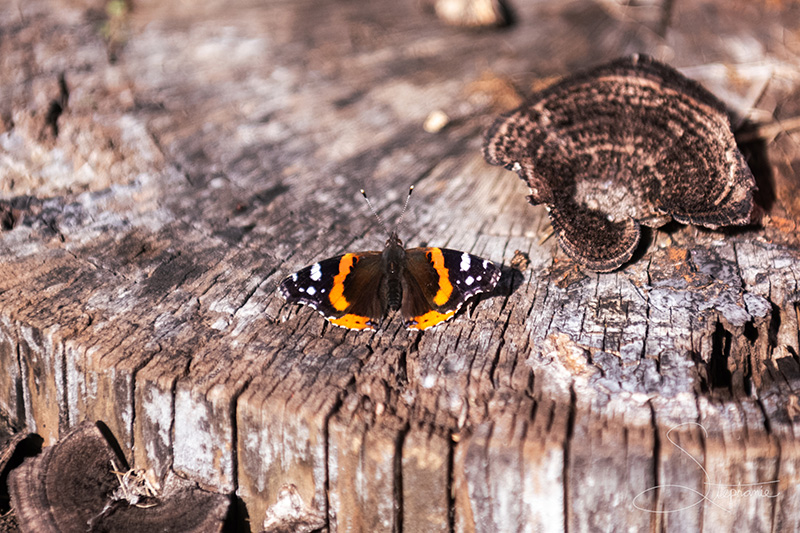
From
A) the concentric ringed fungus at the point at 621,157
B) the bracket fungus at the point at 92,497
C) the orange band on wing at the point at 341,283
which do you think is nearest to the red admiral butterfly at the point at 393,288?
the orange band on wing at the point at 341,283

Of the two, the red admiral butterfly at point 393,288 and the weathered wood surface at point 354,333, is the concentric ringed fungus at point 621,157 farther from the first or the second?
the red admiral butterfly at point 393,288

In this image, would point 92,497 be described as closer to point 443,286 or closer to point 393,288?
point 393,288

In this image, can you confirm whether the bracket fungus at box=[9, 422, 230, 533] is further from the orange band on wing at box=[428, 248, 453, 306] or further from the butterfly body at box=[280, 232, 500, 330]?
the orange band on wing at box=[428, 248, 453, 306]

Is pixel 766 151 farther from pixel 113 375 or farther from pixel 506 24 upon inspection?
pixel 113 375

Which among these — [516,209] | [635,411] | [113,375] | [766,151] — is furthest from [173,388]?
[766,151]

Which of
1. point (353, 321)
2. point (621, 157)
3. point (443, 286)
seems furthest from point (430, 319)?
point (621, 157)

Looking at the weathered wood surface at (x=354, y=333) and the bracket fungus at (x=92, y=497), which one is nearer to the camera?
the weathered wood surface at (x=354, y=333)
